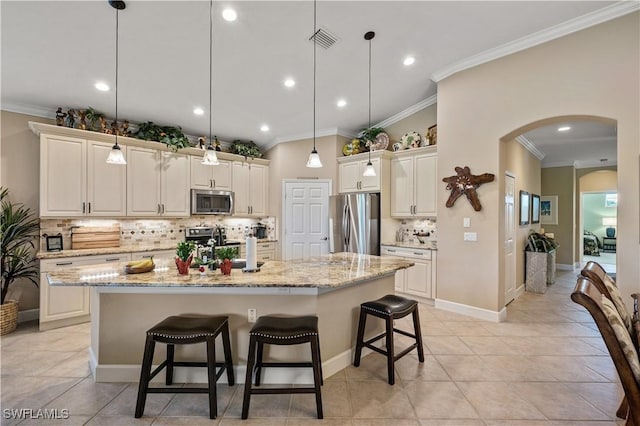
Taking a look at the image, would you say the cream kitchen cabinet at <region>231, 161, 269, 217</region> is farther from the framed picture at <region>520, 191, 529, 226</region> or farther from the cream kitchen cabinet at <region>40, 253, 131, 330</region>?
the framed picture at <region>520, 191, 529, 226</region>

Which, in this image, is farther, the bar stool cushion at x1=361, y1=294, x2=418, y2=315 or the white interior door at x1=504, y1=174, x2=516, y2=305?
the white interior door at x1=504, y1=174, x2=516, y2=305

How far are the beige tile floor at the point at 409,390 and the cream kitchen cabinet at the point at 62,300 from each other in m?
0.28

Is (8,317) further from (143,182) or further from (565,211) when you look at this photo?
(565,211)

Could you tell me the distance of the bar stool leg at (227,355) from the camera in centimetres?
221

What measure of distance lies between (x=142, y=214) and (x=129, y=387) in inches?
110

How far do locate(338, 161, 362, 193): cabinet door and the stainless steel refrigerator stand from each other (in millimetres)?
187

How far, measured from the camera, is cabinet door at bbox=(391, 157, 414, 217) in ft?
16.0

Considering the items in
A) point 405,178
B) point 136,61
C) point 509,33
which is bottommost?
point 405,178

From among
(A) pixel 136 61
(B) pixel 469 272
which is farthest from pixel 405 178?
(A) pixel 136 61

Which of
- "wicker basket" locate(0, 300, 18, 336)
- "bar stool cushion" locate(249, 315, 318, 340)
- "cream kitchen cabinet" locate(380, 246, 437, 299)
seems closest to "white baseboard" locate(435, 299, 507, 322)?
"cream kitchen cabinet" locate(380, 246, 437, 299)

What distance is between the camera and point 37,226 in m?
3.79

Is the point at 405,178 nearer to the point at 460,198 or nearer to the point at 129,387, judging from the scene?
the point at 460,198

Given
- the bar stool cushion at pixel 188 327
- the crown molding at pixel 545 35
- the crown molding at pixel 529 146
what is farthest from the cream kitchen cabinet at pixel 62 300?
the crown molding at pixel 529 146

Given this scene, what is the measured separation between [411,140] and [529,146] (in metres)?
2.60
